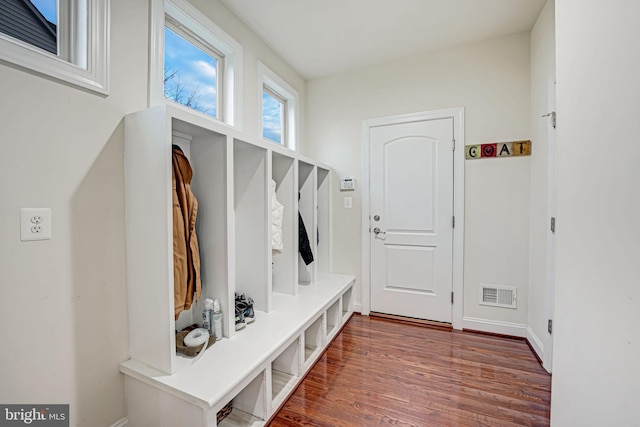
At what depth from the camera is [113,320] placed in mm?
1329

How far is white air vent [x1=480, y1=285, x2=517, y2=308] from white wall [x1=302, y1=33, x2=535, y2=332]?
0.16 ft

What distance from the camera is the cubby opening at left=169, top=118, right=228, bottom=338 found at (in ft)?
5.05

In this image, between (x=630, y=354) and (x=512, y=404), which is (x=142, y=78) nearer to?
(x=630, y=354)

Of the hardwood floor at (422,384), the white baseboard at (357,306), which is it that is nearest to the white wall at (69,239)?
the hardwood floor at (422,384)

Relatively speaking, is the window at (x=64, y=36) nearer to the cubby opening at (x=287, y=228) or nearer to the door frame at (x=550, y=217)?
the cubby opening at (x=287, y=228)

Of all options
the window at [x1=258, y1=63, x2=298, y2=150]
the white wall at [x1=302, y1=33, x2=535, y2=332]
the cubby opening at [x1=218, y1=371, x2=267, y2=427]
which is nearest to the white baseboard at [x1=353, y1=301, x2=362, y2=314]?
the white wall at [x1=302, y1=33, x2=535, y2=332]

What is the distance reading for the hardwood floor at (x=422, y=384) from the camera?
150 cm

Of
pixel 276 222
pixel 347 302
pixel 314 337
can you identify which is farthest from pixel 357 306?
pixel 276 222

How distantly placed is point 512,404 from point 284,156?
7.39 feet

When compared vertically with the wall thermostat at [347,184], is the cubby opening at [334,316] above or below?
below

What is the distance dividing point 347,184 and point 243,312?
1848 millimetres

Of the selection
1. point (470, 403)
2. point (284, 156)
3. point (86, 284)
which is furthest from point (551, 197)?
point (86, 284)

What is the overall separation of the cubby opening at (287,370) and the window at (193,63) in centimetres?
180

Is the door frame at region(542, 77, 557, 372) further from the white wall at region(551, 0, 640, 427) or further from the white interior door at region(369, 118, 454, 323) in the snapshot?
the white wall at region(551, 0, 640, 427)
